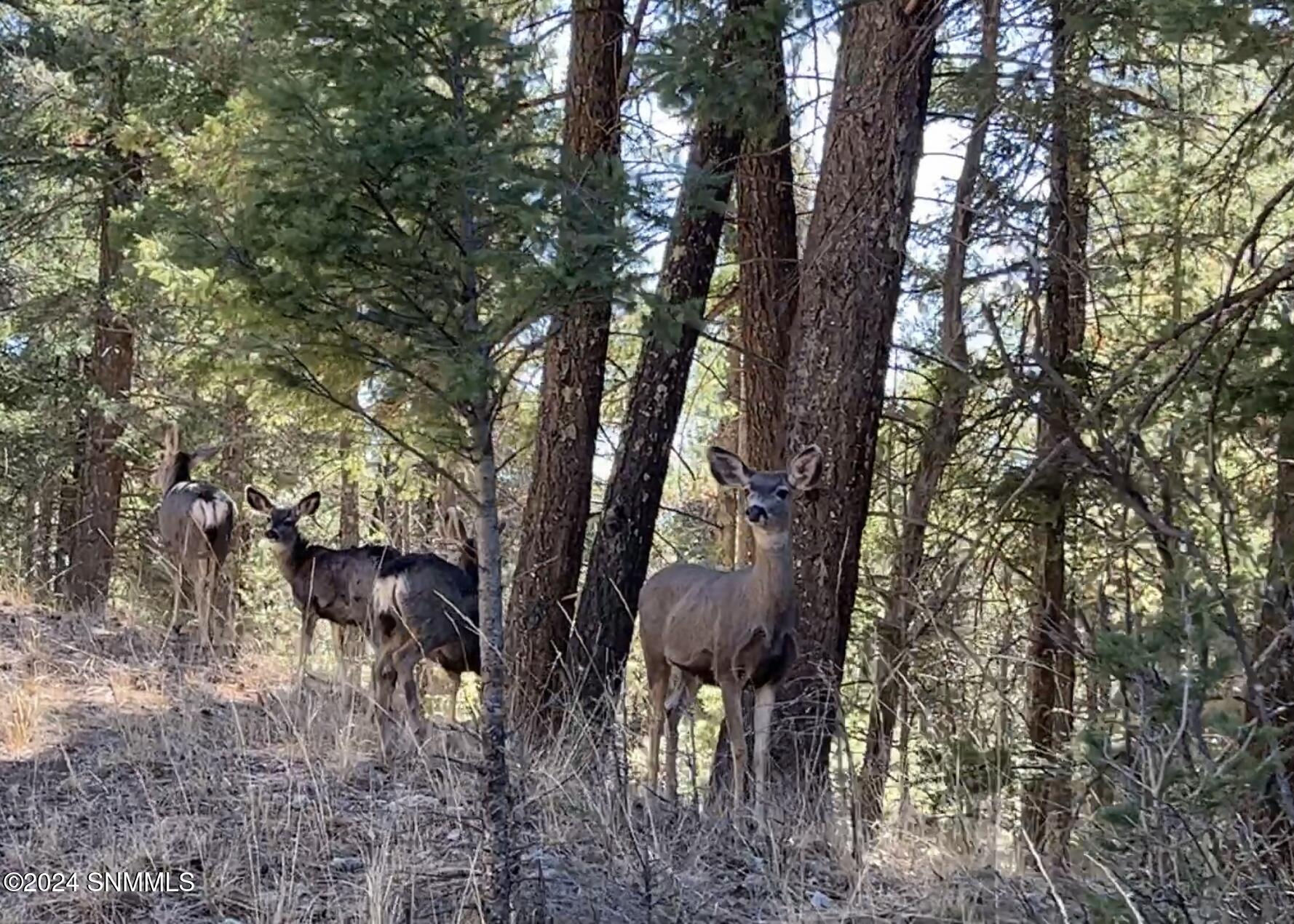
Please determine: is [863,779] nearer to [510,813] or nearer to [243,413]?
[510,813]

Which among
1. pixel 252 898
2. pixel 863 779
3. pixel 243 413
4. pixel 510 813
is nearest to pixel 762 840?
pixel 863 779

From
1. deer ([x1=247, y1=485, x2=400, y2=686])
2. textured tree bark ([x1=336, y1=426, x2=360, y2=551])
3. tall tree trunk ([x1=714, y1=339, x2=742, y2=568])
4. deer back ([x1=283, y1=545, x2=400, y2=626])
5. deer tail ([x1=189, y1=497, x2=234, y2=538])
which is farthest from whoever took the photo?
textured tree bark ([x1=336, y1=426, x2=360, y2=551])

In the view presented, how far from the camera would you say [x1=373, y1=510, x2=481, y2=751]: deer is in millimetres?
9766

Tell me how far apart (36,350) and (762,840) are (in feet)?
45.6

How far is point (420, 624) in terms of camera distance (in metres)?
9.77

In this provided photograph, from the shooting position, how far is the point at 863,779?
816cm

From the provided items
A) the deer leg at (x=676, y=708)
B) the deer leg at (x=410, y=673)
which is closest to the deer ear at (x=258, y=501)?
the deer leg at (x=410, y=673)

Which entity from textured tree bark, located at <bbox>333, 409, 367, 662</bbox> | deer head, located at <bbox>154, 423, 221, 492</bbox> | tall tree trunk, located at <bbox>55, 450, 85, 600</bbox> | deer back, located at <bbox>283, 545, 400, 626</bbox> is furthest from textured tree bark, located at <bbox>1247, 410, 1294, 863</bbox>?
tall tree trunk, located at <bbox>55, 450, 85, 600</bbox>

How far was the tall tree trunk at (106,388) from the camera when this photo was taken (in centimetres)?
1695

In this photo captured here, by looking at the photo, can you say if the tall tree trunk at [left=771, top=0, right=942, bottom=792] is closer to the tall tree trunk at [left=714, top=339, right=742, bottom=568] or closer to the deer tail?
the tall tree trunk at [left=714, top=339, right=742, bottom=568]

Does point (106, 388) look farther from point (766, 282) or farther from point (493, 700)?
point (493, 700)

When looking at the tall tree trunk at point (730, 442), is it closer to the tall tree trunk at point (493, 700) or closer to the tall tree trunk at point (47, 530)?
the tall tree trunk at point (47, 530)
